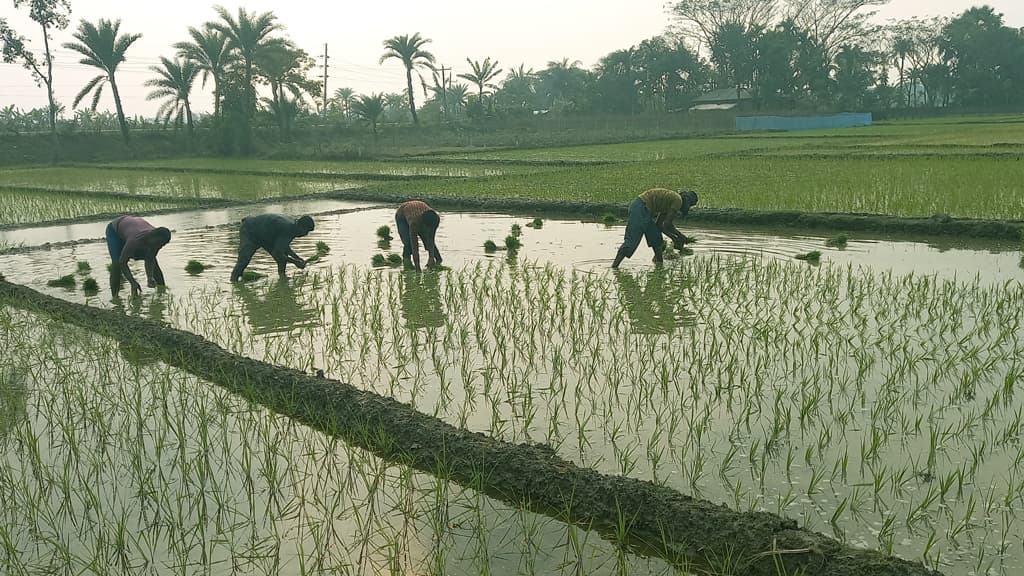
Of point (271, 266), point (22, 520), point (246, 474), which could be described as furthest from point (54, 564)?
point (271, 266)

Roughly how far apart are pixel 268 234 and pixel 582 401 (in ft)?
14.0

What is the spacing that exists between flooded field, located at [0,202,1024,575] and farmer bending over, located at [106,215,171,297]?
0.75 ft

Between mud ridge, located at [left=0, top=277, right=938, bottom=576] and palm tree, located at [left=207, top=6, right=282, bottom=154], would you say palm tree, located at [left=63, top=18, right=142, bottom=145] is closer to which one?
palm tree, located at [left=207, top=6, right=282, bottom=154]

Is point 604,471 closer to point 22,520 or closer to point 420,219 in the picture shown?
point 22,520

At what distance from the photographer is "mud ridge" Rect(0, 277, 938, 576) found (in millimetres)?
2652

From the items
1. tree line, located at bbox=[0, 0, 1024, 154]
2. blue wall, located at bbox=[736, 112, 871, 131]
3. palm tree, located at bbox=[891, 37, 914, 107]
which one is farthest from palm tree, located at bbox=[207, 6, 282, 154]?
palm tree, located at bbox=[891, 37, 914, 107]

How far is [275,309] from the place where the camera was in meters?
6.67

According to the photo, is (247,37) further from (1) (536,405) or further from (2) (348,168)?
(1) (536,405)

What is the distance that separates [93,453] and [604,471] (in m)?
2.25

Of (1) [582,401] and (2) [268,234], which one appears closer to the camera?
(1) [582,401]

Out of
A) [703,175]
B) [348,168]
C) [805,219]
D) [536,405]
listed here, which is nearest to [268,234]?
[536,405]

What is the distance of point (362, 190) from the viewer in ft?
52.2

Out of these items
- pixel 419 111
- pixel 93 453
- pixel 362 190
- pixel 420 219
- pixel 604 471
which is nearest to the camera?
pixel 604 471

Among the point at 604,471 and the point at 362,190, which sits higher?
the point at 362,190
